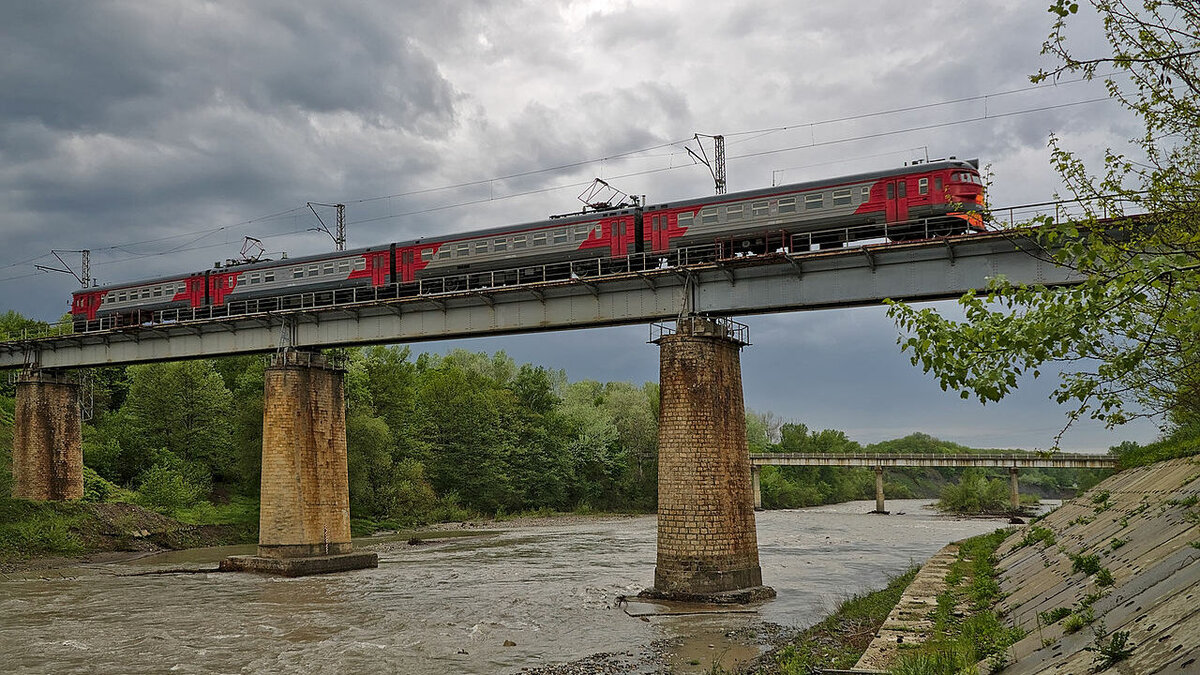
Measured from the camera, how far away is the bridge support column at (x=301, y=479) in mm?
37656

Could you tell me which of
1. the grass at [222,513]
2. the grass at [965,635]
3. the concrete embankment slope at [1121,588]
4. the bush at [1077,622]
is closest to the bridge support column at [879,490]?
the grass at [222,513]

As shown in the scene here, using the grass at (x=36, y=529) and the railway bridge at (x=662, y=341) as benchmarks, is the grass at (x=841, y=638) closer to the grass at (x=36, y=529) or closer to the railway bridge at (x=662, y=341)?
the railway bridge at (x=662, y=341)

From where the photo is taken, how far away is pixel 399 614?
88.9 ft

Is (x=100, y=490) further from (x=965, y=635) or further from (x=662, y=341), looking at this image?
(x=965, y=635)

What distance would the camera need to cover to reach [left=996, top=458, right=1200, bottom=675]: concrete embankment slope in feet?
22.2

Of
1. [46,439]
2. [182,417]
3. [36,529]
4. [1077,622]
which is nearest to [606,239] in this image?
[1077,622]

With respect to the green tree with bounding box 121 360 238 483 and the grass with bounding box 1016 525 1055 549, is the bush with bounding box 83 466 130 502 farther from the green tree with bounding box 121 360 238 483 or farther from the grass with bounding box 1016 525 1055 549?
the grass with bounding box 1016 525 1055 549

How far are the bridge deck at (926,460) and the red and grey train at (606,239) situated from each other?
57.4m

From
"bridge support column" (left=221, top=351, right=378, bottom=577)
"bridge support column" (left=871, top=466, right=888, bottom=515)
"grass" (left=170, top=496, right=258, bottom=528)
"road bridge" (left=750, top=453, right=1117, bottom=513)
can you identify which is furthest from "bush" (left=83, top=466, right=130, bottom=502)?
"bridge support column" (left=871, top=466, right=888, bottom=515)

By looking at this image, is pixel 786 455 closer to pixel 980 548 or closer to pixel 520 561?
pixel 520 561

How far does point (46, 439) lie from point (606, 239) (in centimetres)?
3648

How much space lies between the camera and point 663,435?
2870 centimetres

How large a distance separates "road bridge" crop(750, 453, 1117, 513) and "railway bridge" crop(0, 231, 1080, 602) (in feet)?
196

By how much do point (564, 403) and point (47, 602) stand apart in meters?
74.1
